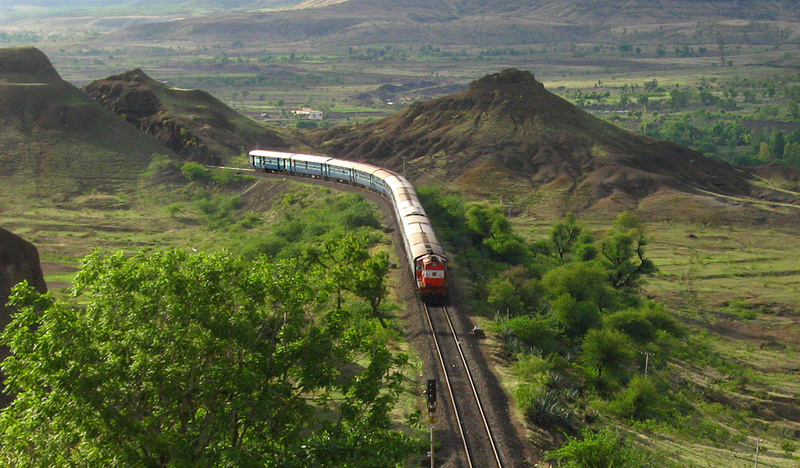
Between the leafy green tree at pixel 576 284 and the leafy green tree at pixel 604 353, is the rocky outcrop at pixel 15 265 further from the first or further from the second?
the leafy green tree at pixel 576 284

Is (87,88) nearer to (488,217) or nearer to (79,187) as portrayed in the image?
(79,187)

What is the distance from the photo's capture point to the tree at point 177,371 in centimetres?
1756

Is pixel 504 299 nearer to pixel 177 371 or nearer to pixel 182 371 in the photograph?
pixel 182 371

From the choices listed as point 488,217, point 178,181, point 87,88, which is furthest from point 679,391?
point 87,88

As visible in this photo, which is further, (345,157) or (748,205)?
(345,157)

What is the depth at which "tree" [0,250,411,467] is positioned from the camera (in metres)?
17.6

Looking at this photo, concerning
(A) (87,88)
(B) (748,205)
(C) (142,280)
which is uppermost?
(A) (87,88)

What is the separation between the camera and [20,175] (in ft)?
298

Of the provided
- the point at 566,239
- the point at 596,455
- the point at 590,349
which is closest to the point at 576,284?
the point at 590,349

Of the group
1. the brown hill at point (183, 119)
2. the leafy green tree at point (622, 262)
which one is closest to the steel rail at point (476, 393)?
the leafy green tree at point (622, 262)

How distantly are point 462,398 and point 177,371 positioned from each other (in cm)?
1565

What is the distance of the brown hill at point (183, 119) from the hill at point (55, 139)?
366 centimetres

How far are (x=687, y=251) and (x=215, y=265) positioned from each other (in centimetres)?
7020

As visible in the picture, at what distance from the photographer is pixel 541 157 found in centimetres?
10169
